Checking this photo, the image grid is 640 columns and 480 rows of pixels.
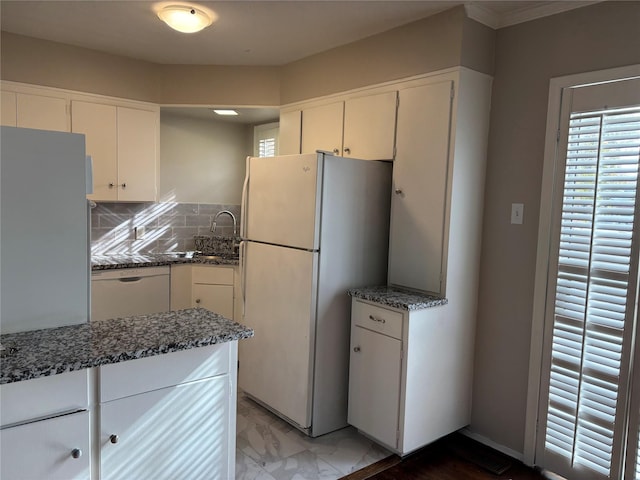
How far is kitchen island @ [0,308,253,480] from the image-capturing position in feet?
4.49

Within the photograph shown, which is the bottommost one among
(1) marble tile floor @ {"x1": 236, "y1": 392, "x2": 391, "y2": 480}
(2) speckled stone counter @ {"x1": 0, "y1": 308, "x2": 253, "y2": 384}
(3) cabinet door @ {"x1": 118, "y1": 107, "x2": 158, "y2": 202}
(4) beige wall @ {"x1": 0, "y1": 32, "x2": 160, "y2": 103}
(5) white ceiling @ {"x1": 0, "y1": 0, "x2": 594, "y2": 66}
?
(1) marble tile floor @ {"x1": 236, "y1": 392, "x2": 391, "y2": 480}

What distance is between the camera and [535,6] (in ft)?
7.85

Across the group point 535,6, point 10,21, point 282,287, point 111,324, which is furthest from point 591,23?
point 10,21

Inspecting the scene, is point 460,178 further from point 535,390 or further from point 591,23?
point 535,390

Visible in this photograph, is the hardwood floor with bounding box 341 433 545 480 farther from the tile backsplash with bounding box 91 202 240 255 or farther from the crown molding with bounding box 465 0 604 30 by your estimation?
the tile backsplash with bounding box 91 202 240 255

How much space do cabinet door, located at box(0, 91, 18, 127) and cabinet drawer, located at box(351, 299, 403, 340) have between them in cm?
262

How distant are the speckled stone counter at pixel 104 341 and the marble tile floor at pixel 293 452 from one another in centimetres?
104

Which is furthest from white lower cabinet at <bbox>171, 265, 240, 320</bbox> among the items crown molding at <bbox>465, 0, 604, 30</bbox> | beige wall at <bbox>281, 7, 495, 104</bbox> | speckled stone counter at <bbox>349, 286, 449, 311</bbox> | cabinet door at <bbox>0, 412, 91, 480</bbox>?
crown molding at <bbox>465, 0, 604, 30</bbox>

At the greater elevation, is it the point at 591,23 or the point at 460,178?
the point at 591,23

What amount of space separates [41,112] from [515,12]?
3.11 m

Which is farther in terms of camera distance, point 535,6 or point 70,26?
point 70,26

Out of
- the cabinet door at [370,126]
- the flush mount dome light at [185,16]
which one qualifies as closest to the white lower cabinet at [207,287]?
the cabinet door at [370,126]

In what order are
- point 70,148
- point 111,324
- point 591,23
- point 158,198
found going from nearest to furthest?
point 70,148
point 111,324
point 591,23
point 158,198

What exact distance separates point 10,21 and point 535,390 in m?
3.80
